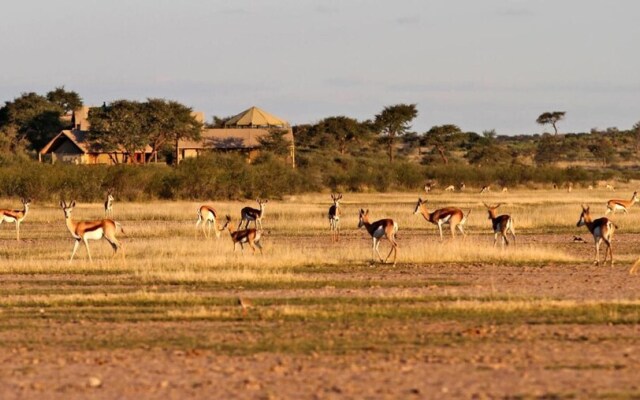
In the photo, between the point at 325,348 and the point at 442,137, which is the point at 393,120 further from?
the point at 325,348

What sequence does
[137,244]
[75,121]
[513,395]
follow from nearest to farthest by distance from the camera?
1. [513,395]
2. [137,244]
3. [75,121]

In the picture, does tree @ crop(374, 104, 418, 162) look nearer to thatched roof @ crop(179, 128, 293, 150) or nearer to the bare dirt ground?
thatched roof @ crop(179, 128, 293, 150)

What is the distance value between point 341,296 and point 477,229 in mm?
18009

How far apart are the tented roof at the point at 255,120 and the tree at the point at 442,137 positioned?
1481 centimetres

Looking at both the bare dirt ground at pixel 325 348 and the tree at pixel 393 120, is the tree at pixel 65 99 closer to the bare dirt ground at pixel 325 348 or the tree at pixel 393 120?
the tree at pixel 393 120

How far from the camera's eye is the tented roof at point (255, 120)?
308 ft

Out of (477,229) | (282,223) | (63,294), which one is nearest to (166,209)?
(282,223)

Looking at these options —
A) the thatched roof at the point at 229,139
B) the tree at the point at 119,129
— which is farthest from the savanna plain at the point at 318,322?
the thatched roof at the point at 229,139

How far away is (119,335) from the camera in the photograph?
15.0 meters

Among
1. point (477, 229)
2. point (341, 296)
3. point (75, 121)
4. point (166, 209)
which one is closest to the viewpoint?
point (341, 296)

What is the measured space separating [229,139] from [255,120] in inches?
360

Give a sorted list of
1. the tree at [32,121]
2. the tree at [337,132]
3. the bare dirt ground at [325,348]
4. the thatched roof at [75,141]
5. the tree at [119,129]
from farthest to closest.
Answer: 1. the tree at [337,132]
2. the tree at [32,121]
3. the thatched roof at [75,141]
4. the tree at [119,129]
5. the bare dirt ground at [325,348]

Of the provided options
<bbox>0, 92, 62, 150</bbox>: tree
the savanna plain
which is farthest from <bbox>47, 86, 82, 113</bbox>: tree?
the savanna plain

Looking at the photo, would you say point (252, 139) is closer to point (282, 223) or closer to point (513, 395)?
point (282, 223)
